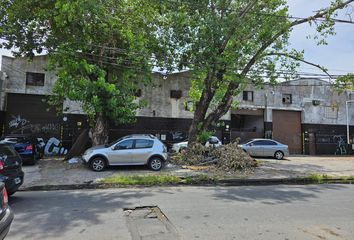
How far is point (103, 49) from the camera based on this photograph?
56.7 ft

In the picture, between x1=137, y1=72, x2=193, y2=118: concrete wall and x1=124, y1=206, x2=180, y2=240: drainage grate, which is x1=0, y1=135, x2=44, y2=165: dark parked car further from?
x1=124, y1=206, x2=180, y2=240: drainage grate

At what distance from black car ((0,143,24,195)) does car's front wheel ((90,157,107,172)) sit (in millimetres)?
5648

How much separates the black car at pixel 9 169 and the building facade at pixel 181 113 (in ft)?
39.1

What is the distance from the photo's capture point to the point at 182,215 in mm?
6926

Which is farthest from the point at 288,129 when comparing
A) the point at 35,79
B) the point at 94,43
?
the point at 35,79

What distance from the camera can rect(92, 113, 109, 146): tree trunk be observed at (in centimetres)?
1752

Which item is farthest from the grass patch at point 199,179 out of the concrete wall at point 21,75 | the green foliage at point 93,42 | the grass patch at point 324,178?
the concrete wall at point 21,75

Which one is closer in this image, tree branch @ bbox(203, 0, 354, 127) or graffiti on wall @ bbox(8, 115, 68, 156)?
tree branch @ bbox(203, 0, 354, 127)

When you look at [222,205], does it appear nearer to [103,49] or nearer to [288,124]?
[103,49]

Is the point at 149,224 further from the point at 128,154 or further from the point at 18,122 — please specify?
the point at 18,122

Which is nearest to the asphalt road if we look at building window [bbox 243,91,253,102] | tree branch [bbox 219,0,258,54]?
tree branch [bbox 219,0,258,54]

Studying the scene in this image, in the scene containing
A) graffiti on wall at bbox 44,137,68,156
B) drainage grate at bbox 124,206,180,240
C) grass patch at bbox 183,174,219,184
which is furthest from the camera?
graffiti on wall at bbox 44,137,68,156

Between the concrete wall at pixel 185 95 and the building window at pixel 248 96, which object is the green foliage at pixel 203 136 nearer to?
the concrete wall at pixel 185 95

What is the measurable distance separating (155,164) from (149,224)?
876cm
